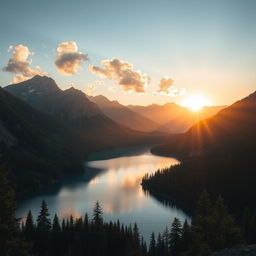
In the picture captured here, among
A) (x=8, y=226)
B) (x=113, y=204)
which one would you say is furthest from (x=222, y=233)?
(x=113, y=204)

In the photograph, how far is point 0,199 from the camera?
2578cm

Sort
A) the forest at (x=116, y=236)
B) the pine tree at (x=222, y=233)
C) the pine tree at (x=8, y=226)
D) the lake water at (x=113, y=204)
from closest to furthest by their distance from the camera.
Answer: the pine tree at (x=8, y=226), the forest at (x=116, y=236), the pine tree at (x=222, y=233), the lake water at (x=113, y=204)

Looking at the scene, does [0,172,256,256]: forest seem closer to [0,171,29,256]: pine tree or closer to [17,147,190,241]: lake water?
[0,171,29,256]: pine tree

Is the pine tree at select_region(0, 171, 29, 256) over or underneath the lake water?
over

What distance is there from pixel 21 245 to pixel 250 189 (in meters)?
131

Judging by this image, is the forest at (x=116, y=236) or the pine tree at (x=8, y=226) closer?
the pine tree at (x=8, y=226)

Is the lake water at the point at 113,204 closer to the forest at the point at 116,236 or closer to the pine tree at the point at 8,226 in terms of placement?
the forest at the point at 116,236

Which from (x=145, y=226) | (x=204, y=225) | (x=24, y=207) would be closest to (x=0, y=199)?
(x=204, y=225)

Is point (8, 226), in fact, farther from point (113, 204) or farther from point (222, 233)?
point (113, 204)

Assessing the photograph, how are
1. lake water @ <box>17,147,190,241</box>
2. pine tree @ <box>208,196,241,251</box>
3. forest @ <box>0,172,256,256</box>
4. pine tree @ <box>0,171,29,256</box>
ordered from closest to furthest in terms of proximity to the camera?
pine tree @ <box>0,171,29,256</box> → forest @ <box>0,172,256,256</box> → pine tree @ <box>208,196,241,251</box> → lake water @ <box>17,147,190,241</box>

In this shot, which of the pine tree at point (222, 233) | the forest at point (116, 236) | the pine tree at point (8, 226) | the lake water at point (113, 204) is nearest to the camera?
the pine tree at point (8, 226)

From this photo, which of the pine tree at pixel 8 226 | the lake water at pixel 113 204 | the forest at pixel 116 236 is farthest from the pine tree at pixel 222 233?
the lake water at pixel 113 204

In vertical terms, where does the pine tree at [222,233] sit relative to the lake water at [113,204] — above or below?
above

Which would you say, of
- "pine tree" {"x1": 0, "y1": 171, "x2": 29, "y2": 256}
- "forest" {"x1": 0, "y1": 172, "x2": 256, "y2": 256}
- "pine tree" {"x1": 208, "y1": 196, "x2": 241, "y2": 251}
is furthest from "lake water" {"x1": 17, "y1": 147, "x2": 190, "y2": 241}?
"pine tree" {"x1": 0, "y1": 171, "x2": 29, "y2": 256}
